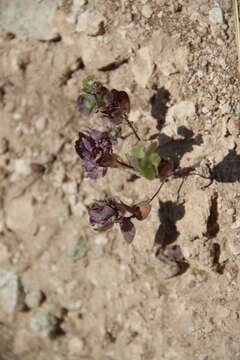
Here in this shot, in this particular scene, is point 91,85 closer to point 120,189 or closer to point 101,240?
point 120,189

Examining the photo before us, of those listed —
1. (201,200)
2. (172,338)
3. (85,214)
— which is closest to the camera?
(201,200)

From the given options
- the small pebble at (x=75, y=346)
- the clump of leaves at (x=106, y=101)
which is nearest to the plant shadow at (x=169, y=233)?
the clump of leaves at (x=106, y=101)

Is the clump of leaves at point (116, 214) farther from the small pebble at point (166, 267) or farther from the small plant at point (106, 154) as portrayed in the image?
the small pebble at point (166, 267)

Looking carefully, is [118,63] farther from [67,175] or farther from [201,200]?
[201,200]

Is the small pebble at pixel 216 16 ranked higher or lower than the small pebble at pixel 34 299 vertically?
higher

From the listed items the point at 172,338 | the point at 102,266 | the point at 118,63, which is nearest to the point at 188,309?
the point at 172,338

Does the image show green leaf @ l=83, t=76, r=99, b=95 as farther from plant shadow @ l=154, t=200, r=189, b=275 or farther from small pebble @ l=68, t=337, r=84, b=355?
small pebble @ l=68, t=337, r=84, b=355
